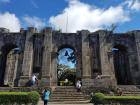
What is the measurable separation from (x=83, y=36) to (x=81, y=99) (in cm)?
1029

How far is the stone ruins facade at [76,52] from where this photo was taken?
26.8 meters

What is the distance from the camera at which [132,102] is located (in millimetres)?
16438

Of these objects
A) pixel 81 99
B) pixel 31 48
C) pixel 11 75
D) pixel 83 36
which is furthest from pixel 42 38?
pixel 11 75

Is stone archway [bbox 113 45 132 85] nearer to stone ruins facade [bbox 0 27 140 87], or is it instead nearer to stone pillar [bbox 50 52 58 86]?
stone ruins facade [bbox 0 27 140 87]

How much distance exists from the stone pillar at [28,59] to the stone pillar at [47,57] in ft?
5.79

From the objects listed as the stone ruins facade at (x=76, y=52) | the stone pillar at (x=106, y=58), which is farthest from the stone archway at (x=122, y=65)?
the stone pillar at (x=106, y=58)

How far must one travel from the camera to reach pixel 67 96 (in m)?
21.0

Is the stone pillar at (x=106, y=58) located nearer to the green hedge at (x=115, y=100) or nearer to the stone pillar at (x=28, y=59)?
the green hedge at (x=115, y=100)

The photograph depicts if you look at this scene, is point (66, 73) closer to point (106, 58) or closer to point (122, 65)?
point (122, 65)

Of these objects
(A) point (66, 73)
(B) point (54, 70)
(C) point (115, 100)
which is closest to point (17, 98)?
A: (C) point (115, 100)

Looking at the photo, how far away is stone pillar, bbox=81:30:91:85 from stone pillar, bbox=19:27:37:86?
674 centimetres

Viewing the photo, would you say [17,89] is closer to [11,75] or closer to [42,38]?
[42,38]

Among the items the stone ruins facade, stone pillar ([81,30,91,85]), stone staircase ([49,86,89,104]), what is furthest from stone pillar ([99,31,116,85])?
stone staircase ([49,86,89,104])

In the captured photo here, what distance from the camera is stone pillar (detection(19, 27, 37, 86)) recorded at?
86.5 ft
